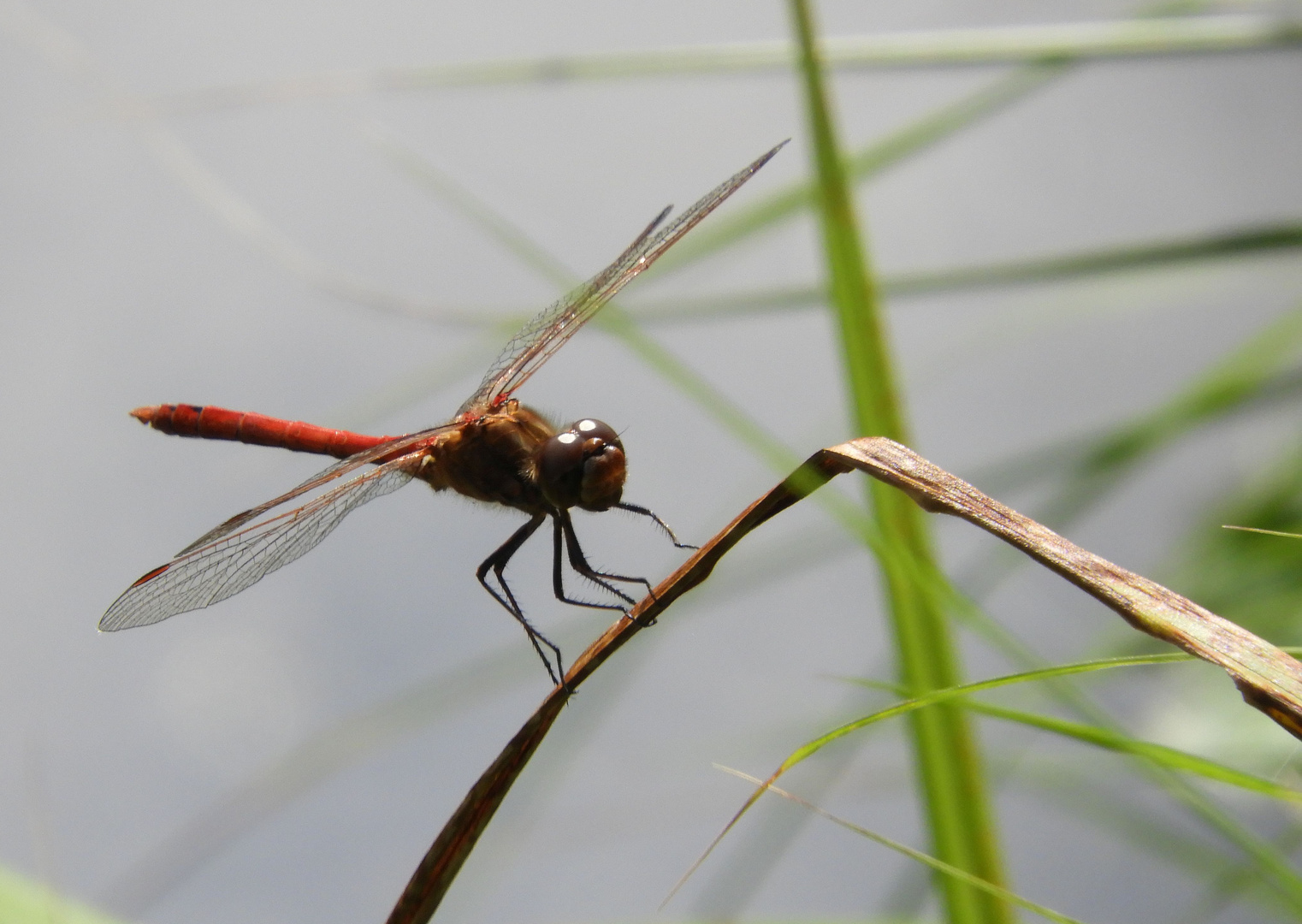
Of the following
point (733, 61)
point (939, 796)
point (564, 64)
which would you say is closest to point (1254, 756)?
point (939, 796)

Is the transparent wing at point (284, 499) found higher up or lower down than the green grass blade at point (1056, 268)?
higher up

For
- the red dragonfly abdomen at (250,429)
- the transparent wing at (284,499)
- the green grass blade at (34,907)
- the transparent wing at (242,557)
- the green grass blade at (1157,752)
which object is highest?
the red dragonfly abdomen at (250,429)

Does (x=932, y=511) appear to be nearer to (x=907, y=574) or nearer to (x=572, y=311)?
(x=907, y=574)

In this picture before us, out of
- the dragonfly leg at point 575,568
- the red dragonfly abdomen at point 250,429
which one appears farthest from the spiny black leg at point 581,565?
the red dragonfly abdomen at point 250,429

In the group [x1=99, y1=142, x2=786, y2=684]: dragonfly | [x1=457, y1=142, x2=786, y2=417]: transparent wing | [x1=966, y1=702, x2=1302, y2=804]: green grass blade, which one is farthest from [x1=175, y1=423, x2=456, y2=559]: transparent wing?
[x1=966, y1=702, x2=1302, y2=804]: green grass blade

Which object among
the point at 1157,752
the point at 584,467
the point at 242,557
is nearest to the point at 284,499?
the point at 242,557

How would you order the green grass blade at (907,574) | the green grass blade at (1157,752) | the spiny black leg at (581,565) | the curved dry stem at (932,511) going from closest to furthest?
1. the curved dry stem at (932,511)
2. the green grass blade at (1157,752)
3. the green grass blade at (907,574)
4. the spiny black leg at (581,565)

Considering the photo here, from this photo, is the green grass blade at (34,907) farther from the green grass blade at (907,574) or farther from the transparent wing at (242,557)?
the green grass blade at (907,574)

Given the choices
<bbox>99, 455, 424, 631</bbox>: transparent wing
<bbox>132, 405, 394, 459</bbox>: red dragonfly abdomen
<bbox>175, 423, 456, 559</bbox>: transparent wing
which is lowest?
<bbox>99, 455, 424, 631</bbox>: transparent wing

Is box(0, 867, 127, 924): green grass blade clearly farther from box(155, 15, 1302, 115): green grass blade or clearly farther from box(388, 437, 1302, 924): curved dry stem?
box(155, 15, 1302, 115): green grass blade
